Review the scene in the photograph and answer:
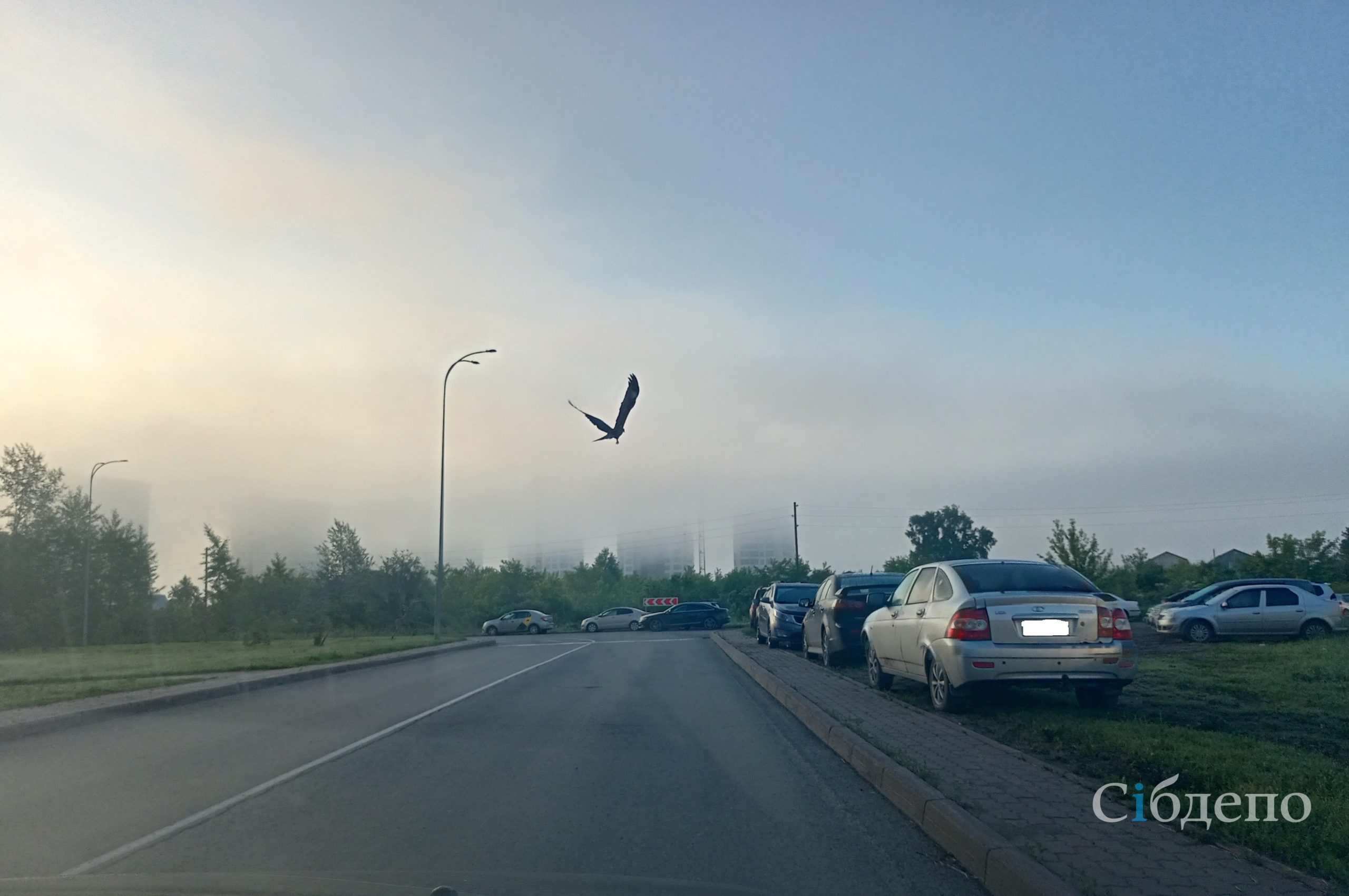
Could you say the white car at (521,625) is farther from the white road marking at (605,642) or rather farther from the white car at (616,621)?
the white road marking at (605,642)

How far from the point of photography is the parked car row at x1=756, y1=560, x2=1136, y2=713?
920cm

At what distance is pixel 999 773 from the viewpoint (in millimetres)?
6801

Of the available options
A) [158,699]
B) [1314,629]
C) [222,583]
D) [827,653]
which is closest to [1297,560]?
[1314,629]

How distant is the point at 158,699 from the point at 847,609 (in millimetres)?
10775

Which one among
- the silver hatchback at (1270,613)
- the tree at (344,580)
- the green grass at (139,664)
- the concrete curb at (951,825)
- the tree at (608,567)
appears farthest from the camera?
the tree at (608,567)

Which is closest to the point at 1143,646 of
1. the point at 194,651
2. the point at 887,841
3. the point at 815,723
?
the point at 815,723

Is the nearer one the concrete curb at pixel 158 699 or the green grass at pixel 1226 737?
the green grass at pixel 1226 737

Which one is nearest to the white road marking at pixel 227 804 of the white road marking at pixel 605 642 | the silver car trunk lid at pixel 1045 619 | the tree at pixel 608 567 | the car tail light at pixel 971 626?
the car tail light at pixel 971 626

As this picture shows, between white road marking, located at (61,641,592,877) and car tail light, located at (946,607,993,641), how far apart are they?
600 cm

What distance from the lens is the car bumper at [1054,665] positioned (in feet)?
30.1

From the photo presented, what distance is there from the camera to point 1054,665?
916 cm

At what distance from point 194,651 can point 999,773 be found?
31228 mm

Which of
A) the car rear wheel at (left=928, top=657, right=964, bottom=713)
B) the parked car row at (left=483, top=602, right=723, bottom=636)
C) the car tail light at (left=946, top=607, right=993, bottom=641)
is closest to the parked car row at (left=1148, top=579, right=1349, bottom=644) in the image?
the car rear wheel at (left=928, top=657, right=964, bottom=713)

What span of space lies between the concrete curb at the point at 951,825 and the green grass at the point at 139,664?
1120 cm
